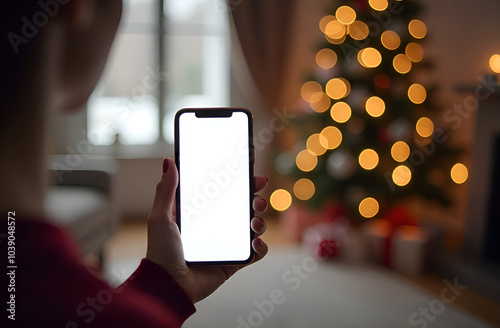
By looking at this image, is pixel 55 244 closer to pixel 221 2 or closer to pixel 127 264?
pixel 127 264

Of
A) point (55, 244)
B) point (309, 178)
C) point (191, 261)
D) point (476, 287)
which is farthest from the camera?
point (309, 178)

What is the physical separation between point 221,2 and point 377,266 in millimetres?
1969

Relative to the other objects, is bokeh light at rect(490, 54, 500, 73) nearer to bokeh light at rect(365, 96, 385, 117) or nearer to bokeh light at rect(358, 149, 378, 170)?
bokeh light at rect(365, 96, 385, 117)

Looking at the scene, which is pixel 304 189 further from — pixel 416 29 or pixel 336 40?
pixel 416 29

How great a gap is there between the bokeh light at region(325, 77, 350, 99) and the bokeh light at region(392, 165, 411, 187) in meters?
0.45

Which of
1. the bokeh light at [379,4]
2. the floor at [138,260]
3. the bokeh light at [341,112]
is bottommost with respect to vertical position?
the floor at [138,260]

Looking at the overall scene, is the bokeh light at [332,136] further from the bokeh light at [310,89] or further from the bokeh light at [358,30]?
the bokeh light at [358,30]

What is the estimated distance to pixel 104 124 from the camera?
3.04 meters

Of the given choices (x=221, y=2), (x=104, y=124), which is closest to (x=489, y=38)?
(x=221, y=2)

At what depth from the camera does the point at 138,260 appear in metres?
2.24

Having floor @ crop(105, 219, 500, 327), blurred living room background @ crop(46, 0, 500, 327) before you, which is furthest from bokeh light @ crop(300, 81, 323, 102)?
floor @ crop(105, 219, 500, 327)

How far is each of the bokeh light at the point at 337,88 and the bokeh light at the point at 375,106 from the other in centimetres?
13

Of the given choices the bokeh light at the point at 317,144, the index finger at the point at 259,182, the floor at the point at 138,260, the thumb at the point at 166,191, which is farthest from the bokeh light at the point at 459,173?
the thumb at the point at 166,191

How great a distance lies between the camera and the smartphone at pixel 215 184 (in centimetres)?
61
